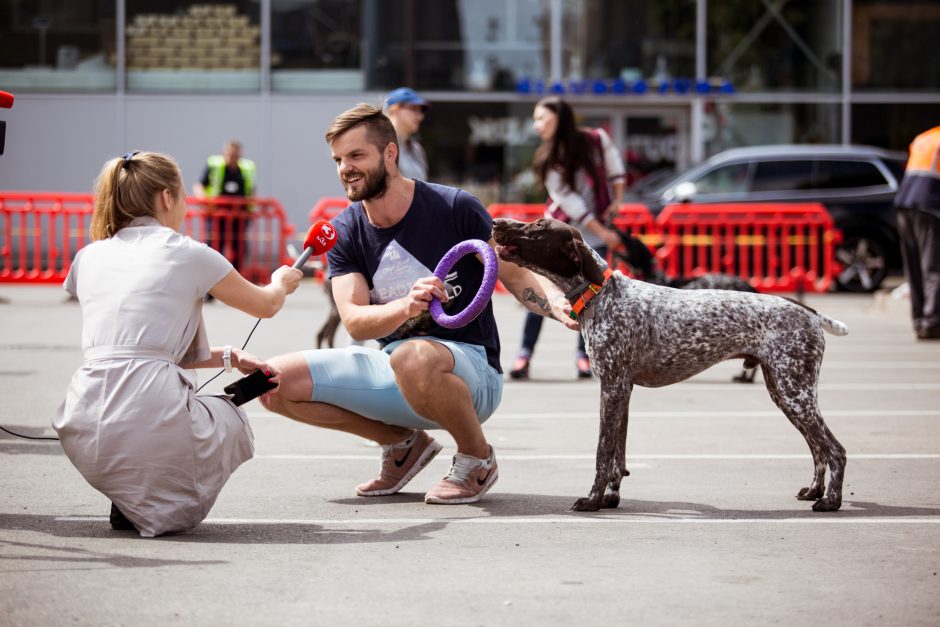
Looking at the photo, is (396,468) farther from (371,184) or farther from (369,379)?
(371,184)

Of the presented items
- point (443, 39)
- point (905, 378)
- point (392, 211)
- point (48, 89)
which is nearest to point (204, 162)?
point (48, 89)

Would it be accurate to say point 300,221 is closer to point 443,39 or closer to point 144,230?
point 443,39

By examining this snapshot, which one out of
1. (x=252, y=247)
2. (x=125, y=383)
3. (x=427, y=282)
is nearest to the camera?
(x=125, y=383)

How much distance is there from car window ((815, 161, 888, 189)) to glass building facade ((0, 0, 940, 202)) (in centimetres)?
628

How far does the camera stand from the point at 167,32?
89.4ft

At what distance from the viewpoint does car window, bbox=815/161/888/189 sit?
20969 mm

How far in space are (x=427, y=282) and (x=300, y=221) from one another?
2147 cm

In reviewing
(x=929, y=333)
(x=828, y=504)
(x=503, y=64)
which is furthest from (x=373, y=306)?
(x=503, y=64)

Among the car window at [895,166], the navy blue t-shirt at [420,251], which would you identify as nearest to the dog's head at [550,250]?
the navy blue t-shirt at [420,251]

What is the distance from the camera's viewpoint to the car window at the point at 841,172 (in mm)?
20969

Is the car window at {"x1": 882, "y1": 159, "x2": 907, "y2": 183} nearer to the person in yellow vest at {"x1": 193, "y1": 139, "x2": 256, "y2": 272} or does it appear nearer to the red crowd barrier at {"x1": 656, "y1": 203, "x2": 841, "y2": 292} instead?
the red crowd barrier at {"x1": 656, "y1": 203, "x2": 841, "y2": 292}

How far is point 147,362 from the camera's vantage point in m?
5.54

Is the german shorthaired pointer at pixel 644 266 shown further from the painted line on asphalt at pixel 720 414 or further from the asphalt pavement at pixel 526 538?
the asphalt pavement at pixel 526 538

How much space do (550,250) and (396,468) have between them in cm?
129
